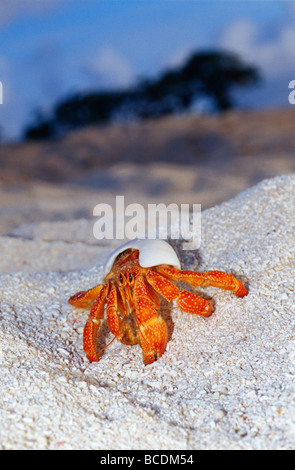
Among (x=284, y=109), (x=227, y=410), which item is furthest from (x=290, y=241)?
(x=284, y=109)

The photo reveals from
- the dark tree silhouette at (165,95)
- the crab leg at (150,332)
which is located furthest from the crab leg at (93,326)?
the dark tree silhouette at (165,95)

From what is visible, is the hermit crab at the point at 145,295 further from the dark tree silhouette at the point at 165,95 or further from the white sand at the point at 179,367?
the dark tree silhouette at the point at 165,95

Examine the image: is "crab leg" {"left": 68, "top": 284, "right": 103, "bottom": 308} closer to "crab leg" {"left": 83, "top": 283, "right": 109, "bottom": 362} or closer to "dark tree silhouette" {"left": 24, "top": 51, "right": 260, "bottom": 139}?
"crab leg" {"left": 83, "top": 283, "right": 109, "bottom": 362}

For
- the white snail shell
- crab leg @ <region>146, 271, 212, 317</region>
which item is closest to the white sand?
crab leg @ <region>146, 271, 212, 317</region>

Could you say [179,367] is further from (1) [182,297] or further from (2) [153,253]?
(2) [153,253]

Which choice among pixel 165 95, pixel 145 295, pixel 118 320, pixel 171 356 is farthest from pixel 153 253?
pixel 165 95

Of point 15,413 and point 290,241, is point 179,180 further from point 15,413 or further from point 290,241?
point 15,413

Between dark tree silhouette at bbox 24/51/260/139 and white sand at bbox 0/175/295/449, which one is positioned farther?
dark tree silhouette at bbox 24/51/260/139
